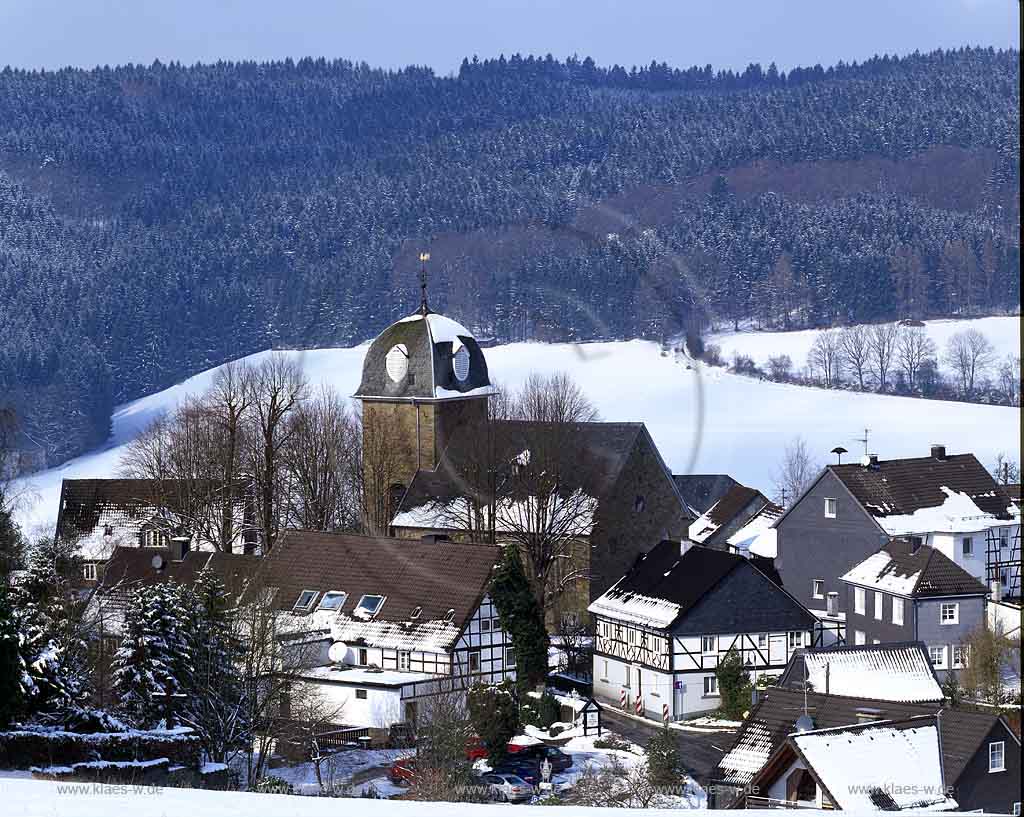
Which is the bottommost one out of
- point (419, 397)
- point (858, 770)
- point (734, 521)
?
point (858, 770)

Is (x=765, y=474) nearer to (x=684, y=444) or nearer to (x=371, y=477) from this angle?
(x=684, y=444)

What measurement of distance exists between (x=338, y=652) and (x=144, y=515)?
798 inches

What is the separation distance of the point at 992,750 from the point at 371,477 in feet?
119

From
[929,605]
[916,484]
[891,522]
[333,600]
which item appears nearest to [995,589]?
[891,522]

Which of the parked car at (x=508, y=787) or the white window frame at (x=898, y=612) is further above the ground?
the white window frame at (x=898, y=612)

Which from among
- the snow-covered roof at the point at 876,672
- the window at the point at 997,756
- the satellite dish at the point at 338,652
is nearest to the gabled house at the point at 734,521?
the satellite dish at the point at 338,652

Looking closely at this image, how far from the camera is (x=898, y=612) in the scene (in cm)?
4775

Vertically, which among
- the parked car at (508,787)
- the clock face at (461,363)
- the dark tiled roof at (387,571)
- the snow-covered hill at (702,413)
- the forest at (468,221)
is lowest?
the parked car at (508,787)

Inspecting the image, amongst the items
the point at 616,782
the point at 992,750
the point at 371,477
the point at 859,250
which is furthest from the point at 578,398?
the point at 859,250

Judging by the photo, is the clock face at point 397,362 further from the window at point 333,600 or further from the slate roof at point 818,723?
the slate roof at point 818,723

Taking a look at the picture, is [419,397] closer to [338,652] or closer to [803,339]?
[338,652]

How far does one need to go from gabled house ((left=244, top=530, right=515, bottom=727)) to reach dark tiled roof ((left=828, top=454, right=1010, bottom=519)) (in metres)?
13.5

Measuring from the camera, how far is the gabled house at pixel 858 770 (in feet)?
96.2

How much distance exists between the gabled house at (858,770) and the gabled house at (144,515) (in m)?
31.1
